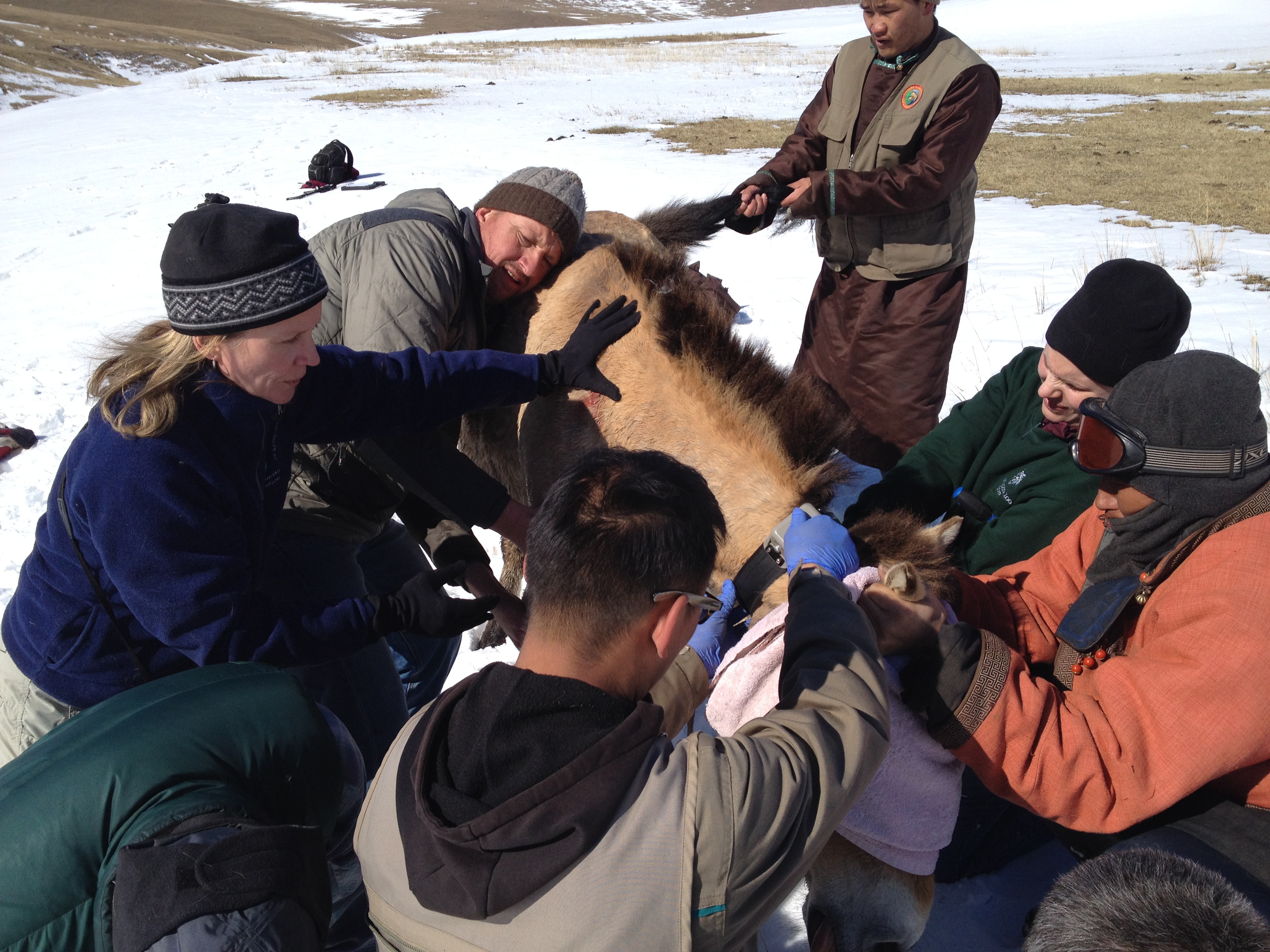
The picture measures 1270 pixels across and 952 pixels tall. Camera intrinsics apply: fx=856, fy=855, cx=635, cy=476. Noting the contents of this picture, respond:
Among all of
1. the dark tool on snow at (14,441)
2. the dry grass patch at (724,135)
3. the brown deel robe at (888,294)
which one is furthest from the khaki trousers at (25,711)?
the dry grass patch at (724,135)

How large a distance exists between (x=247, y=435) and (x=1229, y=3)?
215ft

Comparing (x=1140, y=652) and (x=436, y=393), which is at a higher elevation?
(x=436, y=393)

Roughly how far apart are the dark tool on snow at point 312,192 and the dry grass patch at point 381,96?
1063cm

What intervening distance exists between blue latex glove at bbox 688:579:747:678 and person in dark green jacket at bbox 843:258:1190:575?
1.19 feet

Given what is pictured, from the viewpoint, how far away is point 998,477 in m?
2.65

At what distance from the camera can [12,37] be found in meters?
37.7

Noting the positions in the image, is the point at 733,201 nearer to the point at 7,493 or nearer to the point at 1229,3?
the point at 7,493

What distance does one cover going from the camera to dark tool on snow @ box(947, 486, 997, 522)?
8.51 ft

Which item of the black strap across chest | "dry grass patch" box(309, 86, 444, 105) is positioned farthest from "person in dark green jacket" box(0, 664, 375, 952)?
"dry grass patch" box(309, 86, 444, 105)

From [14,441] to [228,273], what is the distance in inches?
168

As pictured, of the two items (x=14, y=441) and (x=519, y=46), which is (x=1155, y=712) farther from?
(x=519, y=46)

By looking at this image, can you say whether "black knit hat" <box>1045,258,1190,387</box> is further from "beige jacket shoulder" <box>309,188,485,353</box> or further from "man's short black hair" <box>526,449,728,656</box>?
"beige jacket shoulder" <box>309,188,485,353</box>

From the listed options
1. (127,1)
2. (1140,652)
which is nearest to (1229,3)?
(1140,652)

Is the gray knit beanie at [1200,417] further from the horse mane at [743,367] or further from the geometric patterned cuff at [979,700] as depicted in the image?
the horse mane at [743,367]
